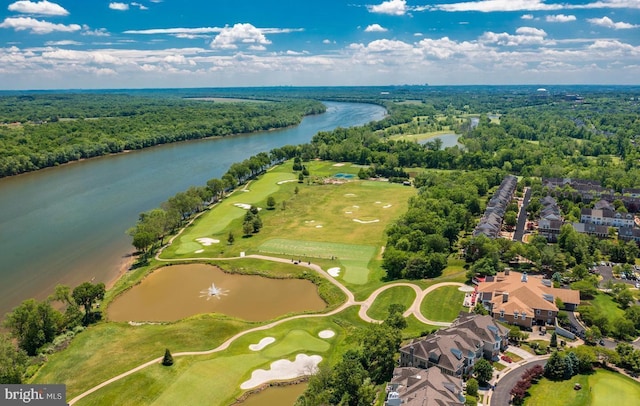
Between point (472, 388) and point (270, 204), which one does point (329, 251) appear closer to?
point (270, 204)

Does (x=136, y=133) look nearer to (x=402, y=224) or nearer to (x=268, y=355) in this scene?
(x=402, y=224)

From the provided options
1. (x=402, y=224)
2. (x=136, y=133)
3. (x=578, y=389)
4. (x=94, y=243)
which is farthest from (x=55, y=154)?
(x=578, y=389)

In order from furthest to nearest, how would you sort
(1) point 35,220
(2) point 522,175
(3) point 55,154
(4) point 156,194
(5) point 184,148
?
1. (5) point 184,148
2. (3) point 55,154
3. (2) point 522,175
4. (4) point 156,194
5. (1) point 35,220

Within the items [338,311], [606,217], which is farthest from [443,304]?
[606,217]

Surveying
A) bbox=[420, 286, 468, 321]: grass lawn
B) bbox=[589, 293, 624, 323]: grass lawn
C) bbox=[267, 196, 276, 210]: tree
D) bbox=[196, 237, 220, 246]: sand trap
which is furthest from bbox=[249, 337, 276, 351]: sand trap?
bbox=[267, 196, 276, 210]: tree

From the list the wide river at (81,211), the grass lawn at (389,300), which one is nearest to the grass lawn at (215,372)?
the grass lawn at (389,300)
